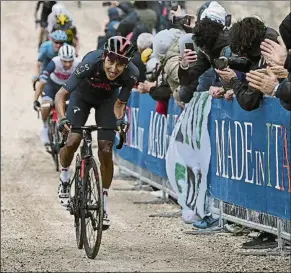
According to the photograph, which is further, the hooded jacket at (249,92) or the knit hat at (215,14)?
the knit hat at (215,14)

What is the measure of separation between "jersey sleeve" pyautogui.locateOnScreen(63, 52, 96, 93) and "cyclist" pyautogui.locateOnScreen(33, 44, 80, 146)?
4538mm

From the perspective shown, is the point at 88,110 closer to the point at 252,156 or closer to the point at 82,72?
the point at 82,72

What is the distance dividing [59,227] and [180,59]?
7.45 feet

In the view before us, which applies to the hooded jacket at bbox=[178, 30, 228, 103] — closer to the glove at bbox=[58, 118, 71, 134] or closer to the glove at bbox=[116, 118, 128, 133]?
the glove at bbox=[116, 118, 128, 133]

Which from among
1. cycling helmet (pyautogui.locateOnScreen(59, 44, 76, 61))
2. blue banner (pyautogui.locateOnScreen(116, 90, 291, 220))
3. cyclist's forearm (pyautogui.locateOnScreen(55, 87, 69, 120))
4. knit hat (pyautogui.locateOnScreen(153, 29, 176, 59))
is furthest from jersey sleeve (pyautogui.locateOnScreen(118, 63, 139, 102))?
cycling helmet (pyautogui.locateOnScreen(59, 44, 76, 61))

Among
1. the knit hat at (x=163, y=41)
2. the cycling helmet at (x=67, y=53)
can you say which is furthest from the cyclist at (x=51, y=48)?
the knit hat at (x=163, y=41)

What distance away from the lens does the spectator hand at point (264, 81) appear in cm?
777

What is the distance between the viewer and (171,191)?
12.8 metres

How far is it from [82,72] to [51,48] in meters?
7.42

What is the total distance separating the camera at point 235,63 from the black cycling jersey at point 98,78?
0.84 metres

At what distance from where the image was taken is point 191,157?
1132 centimetres

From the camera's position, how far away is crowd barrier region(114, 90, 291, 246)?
8906 millimetres

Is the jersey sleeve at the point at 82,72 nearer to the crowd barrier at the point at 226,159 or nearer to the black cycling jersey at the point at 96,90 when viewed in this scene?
the black cycling jersey at the point at 96,90

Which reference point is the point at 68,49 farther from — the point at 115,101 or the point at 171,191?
the point at 115,101
